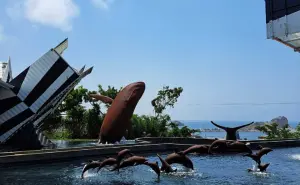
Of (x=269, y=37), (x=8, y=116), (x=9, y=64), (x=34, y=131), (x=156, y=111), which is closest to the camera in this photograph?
(x=269, y=37)

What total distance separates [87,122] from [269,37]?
124 ft

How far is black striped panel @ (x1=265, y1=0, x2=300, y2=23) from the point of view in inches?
191

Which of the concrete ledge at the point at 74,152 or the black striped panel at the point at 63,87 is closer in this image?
the concrete ledge at the point at 74,152

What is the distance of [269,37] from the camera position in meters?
5.24

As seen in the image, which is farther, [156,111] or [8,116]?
[156,111]

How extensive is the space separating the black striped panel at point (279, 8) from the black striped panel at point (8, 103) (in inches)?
897

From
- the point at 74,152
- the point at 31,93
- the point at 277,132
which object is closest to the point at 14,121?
the point at 31,93

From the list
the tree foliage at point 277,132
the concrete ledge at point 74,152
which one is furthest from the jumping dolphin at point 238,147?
the tree foliage at point 277,132

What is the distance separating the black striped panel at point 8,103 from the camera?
25250 millimetres

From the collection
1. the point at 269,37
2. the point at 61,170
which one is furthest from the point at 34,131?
the point at 269,37

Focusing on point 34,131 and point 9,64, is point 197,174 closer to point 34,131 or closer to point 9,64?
point 34,131

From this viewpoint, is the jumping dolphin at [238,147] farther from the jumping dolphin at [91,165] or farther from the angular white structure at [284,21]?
the angular white structure at [284,21]

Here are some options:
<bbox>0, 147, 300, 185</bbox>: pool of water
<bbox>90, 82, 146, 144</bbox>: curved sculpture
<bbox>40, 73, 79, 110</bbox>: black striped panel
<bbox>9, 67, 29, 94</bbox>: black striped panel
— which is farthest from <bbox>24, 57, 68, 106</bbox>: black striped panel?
<bbox>0, 147, 300, 185</bbox>: pool of water

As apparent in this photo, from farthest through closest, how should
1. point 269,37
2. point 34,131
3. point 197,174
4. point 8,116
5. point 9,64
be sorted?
point 9,64 → point 34,131 → point 8,116 → point 197,174 → point 269,37
